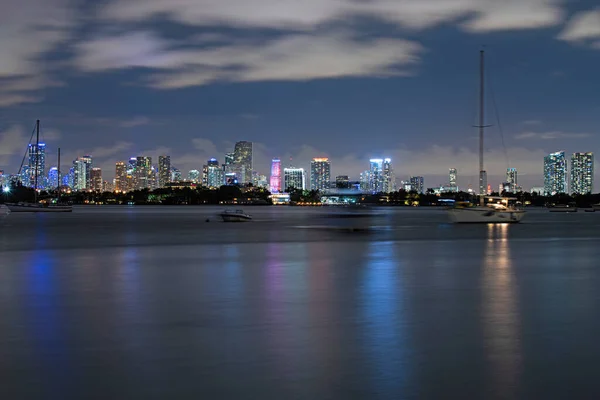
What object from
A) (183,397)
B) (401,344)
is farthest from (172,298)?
(183,397)

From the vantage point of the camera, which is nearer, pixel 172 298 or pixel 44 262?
pixel 172 298

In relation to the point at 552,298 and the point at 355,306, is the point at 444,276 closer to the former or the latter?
the point at 552,298

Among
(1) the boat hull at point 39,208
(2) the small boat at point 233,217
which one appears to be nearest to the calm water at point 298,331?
(2) the small boat at point 233,217

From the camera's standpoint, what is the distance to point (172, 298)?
779 inches

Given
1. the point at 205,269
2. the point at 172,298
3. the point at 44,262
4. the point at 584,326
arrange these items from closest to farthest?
the point at 584,326, the point at 172,298, the point at 205,269, the point at 44,262

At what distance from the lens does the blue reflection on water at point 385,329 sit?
34.7ft

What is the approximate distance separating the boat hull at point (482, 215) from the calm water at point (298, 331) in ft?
190

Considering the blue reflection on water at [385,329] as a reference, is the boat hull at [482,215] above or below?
above

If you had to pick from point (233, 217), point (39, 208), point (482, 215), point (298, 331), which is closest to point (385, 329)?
point (298, 331)

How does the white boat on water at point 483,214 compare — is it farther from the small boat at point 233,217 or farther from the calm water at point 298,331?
the calm water at point 298,331

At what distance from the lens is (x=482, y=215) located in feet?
289

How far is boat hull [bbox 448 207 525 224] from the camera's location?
287 feet

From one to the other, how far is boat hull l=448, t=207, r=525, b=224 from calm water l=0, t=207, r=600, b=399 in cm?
5803

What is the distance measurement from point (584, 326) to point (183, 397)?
10166 millimetres
